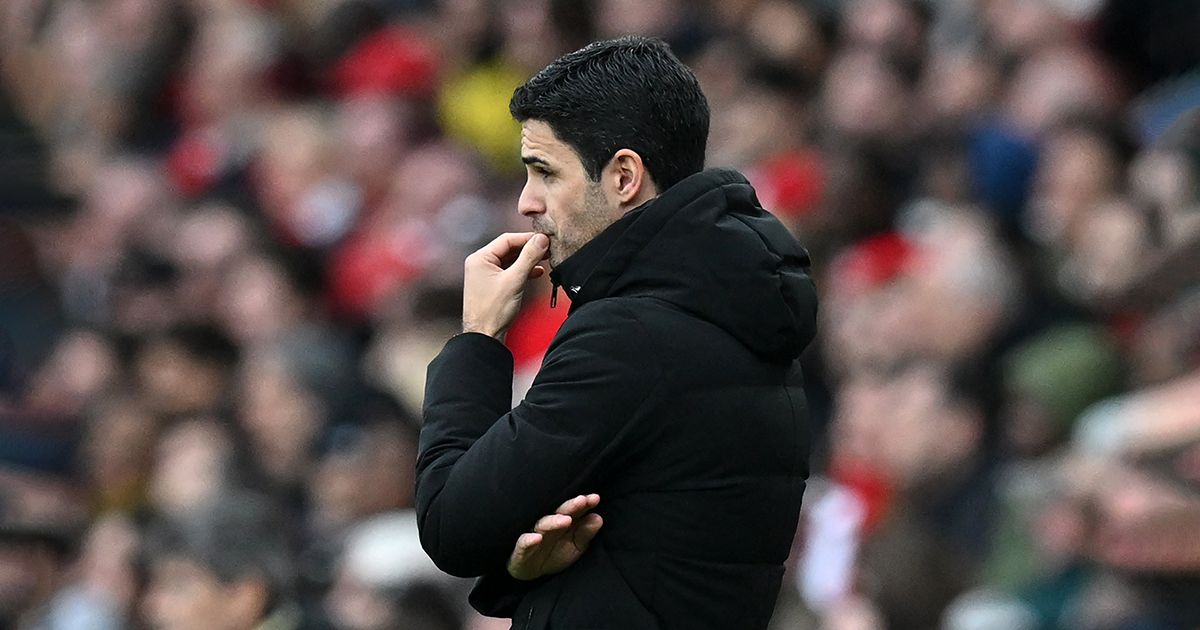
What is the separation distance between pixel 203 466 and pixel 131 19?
174 inches

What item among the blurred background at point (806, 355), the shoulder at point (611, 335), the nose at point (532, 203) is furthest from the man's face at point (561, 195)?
the blurred background at point (806, 355)

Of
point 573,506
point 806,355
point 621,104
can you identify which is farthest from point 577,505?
point 806,355

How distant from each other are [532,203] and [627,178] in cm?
13

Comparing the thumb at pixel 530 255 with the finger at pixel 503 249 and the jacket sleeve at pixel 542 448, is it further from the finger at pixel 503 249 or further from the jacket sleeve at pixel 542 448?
the jacket sleeve at pixel 542 448

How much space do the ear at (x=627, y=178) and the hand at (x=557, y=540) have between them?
0.38 metres

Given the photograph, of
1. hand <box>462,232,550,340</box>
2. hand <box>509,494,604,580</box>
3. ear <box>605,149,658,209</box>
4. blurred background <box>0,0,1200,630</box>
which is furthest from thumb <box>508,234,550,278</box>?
blurred background <box>0,0,1200,630</box>

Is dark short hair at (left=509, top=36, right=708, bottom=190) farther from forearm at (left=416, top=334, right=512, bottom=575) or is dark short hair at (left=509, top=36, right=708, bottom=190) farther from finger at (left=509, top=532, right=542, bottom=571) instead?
finger at (left=509, top=532, right=542, bottom=571)

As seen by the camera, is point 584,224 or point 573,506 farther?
point 584,224

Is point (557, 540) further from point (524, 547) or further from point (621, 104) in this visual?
point (621, 104)

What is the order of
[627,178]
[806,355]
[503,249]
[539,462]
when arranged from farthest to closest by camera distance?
[806,355]
[503,249]
[627,178]
[539,462]

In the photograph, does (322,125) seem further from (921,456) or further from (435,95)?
(921,456)

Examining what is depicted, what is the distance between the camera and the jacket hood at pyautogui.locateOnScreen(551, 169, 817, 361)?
246 centimetres

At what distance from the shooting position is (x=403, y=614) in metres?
4.64

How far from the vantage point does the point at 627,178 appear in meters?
2.50
